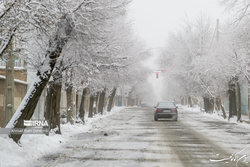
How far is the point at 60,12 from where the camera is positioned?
934cm

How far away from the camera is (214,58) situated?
101 feet

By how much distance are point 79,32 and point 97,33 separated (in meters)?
0.70

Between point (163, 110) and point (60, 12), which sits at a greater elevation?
point (60, 12)

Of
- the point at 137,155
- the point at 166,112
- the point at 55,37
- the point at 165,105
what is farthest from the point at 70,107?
the point at 137,155

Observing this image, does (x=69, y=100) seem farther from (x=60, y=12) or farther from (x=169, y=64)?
(x=169, y=64)

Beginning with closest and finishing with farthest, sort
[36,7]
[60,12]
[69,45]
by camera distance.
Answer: [36,7] < [60,12] < [69,45]

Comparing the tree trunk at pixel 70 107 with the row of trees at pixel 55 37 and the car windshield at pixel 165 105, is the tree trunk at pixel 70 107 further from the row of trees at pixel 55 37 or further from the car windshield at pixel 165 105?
the car windshield at pixel 165 105

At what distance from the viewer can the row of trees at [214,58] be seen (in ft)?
75.3

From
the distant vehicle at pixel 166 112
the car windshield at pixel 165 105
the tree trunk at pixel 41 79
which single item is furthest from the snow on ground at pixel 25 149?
the car windshield at pixel 165 105

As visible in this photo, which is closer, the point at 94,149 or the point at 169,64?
the point at 94,149

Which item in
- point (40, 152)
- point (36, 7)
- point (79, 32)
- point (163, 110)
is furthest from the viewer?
point (163, 110)

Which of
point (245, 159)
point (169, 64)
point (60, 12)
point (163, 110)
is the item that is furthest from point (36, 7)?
point (169, 64)

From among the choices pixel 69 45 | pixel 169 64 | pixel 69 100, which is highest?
pixel 169 64

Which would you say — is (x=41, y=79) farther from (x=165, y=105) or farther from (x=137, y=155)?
(x=165, y=105)
